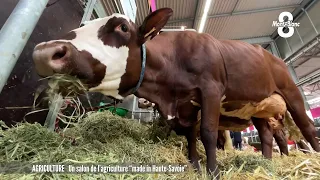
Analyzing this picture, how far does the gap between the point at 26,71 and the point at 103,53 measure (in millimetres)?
887

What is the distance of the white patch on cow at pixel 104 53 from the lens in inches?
57.1

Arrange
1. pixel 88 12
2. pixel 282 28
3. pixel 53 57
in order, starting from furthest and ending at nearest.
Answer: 1. pixel 282 28
2. pixel 88 12
3. pixel 53 57

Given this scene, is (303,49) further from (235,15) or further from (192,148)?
(192,148)

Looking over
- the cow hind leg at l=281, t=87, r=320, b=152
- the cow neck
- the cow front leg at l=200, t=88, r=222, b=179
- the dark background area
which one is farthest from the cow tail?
the dark background area

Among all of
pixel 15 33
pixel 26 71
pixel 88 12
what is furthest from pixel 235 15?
pixel 15 33

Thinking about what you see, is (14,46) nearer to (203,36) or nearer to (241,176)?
(241,176)

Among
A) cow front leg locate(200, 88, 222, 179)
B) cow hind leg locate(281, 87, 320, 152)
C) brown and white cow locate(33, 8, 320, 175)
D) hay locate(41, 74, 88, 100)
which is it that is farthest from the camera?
cow hind leg locate(281, 87, 320, 152)

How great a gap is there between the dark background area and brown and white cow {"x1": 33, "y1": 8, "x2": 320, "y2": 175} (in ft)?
2.30

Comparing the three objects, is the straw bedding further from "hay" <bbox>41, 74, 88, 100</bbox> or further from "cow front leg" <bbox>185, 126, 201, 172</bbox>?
"cow front leg" <bbox>185, 126, 201, 172</bbox>

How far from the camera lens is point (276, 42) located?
30.0 ft

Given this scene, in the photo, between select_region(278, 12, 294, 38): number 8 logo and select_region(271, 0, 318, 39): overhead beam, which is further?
select_region(278, 12, 294, 38): number 8 logo

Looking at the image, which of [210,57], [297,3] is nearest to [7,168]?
[210,57]

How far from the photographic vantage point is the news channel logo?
7.50 meters

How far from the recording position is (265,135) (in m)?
2.92
